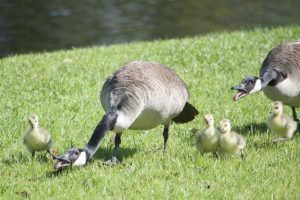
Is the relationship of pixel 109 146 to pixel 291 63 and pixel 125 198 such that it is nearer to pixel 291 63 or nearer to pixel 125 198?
pixel 125 198

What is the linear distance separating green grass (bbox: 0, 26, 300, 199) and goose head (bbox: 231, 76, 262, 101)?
68cm

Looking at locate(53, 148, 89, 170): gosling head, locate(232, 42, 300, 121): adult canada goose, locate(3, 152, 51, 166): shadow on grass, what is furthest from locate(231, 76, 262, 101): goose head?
locate(3, 152, 51, 166): shadow on grass

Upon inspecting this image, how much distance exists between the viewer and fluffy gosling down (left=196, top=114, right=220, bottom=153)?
6.81 meters

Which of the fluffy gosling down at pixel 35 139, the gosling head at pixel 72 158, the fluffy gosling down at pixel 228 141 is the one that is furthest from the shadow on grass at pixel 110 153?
the gosling head at pixel 72 158

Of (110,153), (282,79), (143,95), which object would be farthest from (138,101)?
(282,79)

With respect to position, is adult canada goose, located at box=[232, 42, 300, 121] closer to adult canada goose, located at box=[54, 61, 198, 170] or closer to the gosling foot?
adult canada goose, located at box=[54, 61, 198, 170]

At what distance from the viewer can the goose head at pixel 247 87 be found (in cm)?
692

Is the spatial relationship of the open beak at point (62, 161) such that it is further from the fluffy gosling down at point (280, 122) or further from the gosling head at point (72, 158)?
the fluffy gosling down at point (280, 122)

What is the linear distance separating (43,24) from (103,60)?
33.4 feet

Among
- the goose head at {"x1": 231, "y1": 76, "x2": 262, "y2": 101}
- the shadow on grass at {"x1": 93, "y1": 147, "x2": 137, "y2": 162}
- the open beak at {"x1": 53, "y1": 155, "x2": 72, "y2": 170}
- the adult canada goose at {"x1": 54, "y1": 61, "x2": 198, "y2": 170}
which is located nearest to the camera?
the open beak at {"x1": 53, "y1": 155, "x2": 72, "y2": 170}

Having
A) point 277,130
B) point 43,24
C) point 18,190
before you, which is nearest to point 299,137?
point 277,130

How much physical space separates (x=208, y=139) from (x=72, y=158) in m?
1.74

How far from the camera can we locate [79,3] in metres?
25.1

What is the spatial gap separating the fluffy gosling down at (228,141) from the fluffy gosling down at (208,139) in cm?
7
